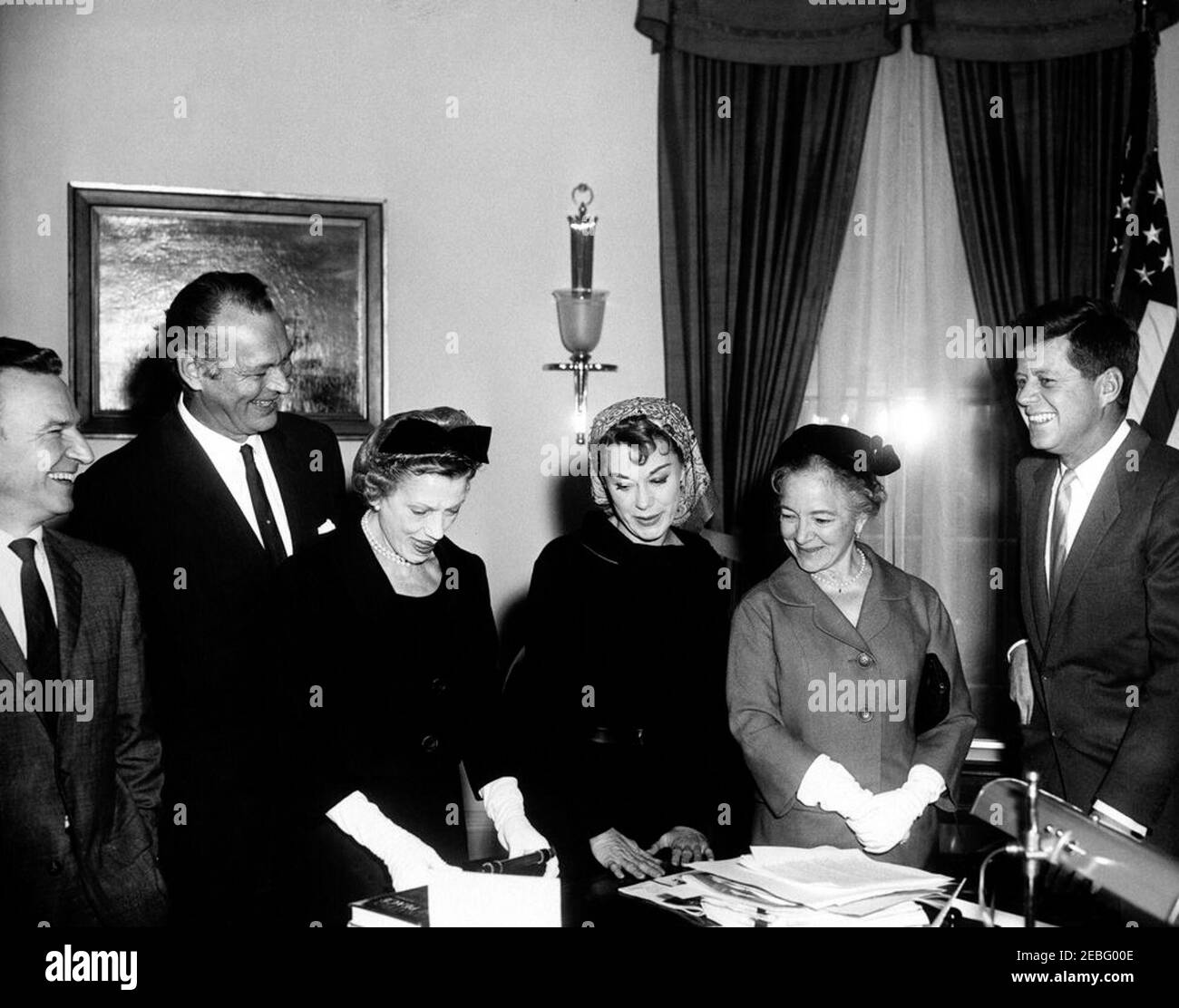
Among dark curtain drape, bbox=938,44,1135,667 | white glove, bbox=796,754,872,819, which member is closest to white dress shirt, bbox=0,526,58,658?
white glove, bbox=796,754,872,819

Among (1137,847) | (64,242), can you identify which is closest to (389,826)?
(1137,847)

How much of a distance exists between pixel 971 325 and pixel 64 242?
3.79 metres

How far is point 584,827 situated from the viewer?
270 centimetres

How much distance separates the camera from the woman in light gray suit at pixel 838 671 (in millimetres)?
2650

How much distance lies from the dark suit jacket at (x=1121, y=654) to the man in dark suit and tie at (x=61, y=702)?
218 centimetres

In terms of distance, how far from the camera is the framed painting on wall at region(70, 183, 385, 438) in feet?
14.8

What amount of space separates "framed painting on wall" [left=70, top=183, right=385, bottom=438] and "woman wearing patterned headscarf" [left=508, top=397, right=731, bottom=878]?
2.08m

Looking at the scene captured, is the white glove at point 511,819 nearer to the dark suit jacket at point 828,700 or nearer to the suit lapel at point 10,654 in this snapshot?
the dark suit jacket at point 828,700

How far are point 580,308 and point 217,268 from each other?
4.81 feet

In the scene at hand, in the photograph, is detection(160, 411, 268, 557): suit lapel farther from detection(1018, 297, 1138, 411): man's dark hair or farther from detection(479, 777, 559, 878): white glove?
detection(1018, 297, 1138, 411): man's dark hair

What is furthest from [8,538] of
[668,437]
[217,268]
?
[217,268]

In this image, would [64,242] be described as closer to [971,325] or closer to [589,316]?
[589,316]

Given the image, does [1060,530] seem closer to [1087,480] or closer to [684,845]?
[1087,480]
